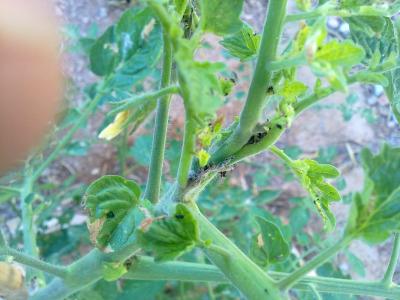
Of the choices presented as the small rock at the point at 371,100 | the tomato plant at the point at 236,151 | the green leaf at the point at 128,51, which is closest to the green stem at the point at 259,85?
the tomato plant at the point at 236,151

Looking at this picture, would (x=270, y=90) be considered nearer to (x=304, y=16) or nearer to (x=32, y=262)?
(x=304, y=16)

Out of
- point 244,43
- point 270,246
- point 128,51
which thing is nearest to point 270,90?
point 244,43

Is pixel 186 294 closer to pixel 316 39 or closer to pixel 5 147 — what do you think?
pixel 5 147

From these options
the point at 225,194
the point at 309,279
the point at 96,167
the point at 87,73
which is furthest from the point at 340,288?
the point at 87,73

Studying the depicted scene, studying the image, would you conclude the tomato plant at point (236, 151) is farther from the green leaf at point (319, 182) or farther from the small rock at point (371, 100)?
the small rock at point (371, 100)

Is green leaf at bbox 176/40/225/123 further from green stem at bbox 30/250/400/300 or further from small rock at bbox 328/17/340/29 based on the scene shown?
small rock at bbox 328/17/340/29
